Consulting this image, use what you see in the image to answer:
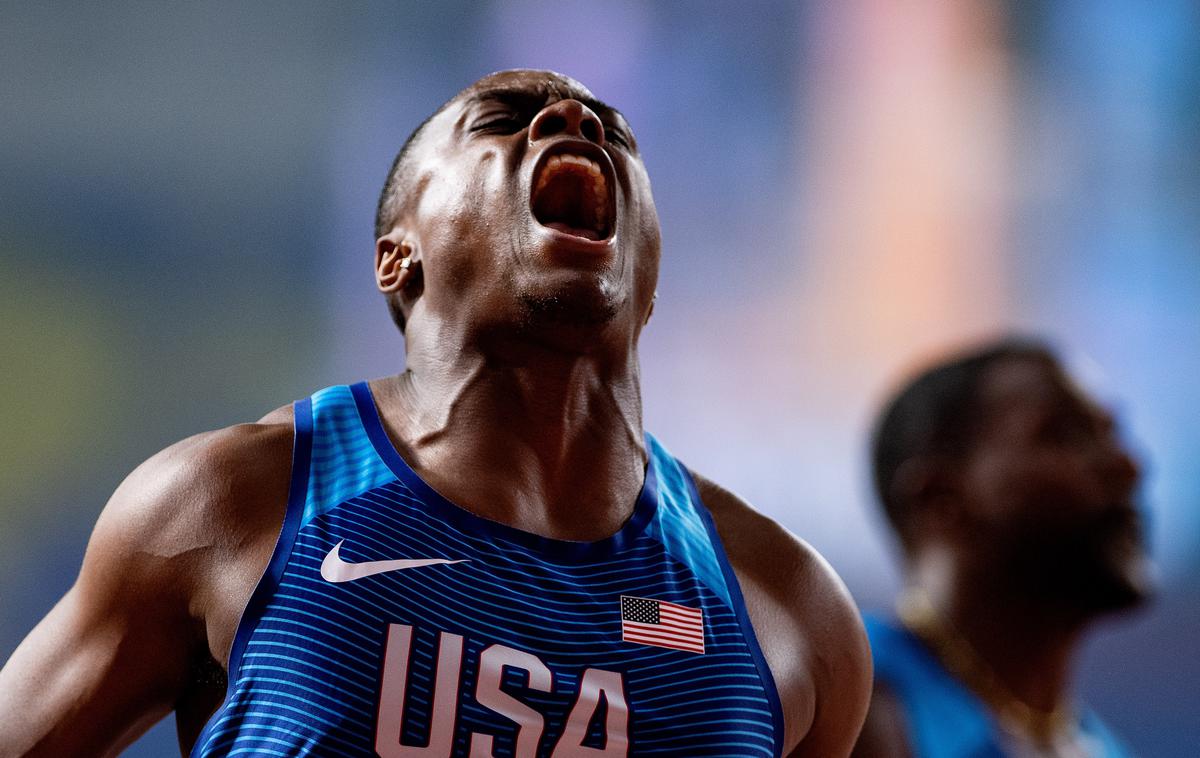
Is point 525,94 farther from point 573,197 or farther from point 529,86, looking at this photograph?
point 573,197

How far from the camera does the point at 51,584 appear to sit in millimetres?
6504

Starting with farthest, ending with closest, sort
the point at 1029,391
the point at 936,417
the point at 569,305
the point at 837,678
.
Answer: the point at 936,417 → the point at 1029,391 → the point at 837,678 → the point at 569,305

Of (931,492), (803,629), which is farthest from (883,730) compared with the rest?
(803,629)

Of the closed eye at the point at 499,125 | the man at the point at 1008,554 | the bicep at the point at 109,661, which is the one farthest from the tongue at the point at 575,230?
the man at the point at 1008,554

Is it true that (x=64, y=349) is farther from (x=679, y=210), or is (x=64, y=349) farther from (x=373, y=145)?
(x=679, y=210)

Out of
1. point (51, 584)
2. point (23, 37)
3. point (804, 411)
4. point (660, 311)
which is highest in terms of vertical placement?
point (23, 37)

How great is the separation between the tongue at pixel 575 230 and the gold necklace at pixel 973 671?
1.78 meters

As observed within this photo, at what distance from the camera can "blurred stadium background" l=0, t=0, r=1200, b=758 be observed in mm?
6883

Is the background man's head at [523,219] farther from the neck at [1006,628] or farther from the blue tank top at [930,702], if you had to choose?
the neck at [1006,628]

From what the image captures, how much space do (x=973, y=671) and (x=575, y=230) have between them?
1.91 m

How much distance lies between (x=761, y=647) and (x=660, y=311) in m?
5.63

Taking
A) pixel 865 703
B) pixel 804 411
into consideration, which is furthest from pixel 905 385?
pixel 804 411

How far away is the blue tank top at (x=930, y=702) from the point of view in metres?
3.54

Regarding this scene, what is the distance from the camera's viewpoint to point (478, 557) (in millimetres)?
2213
